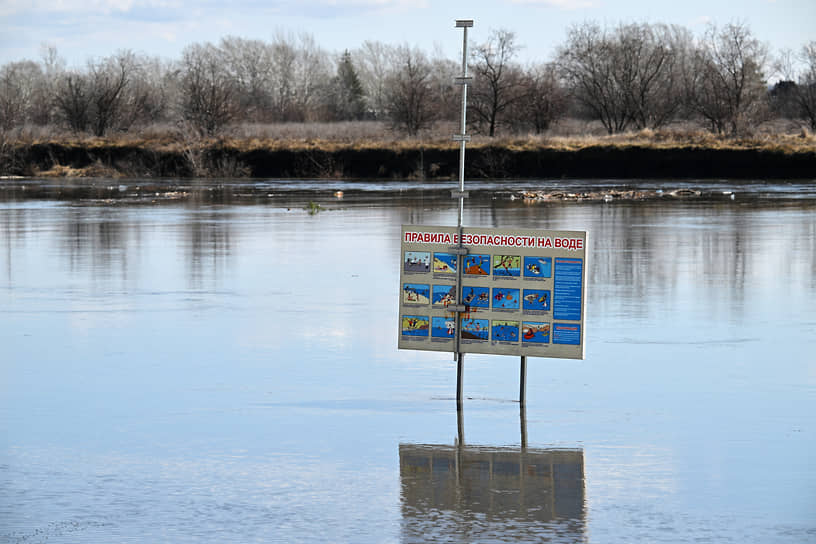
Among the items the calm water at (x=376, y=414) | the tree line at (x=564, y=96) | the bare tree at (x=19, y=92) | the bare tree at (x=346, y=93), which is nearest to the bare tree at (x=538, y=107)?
the tree line at (x=564, y=96)

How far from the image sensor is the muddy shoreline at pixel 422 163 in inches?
2111

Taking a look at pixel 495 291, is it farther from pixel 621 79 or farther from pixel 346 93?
pixel 346 93

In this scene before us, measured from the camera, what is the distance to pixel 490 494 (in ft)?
20.9

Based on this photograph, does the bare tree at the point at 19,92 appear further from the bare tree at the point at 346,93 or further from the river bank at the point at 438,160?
the bare tree at the point at 346,93

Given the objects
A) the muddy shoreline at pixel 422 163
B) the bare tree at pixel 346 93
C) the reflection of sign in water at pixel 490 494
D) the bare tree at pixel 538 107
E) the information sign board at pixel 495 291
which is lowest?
the reflection of sign in water at pixel 490 494

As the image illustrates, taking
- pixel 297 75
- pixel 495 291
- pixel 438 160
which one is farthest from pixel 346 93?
pixel 495 291

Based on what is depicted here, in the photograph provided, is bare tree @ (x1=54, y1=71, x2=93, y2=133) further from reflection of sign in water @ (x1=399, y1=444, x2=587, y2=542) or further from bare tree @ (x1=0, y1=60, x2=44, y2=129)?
reflection of sign in water @ (x1=399, y1=444, x2=587, y2=542)

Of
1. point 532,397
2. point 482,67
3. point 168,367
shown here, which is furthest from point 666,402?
point 482,67

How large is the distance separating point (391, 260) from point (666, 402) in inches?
402

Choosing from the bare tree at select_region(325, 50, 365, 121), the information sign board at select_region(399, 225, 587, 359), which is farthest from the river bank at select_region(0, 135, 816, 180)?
the bare tree at select_region(325, 50, 365, 121)

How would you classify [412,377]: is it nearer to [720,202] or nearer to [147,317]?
[147,317]

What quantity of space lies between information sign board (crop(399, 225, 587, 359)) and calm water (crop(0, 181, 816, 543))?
0.55 m

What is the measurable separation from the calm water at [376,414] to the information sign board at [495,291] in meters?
0.55

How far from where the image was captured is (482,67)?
74.6 m
